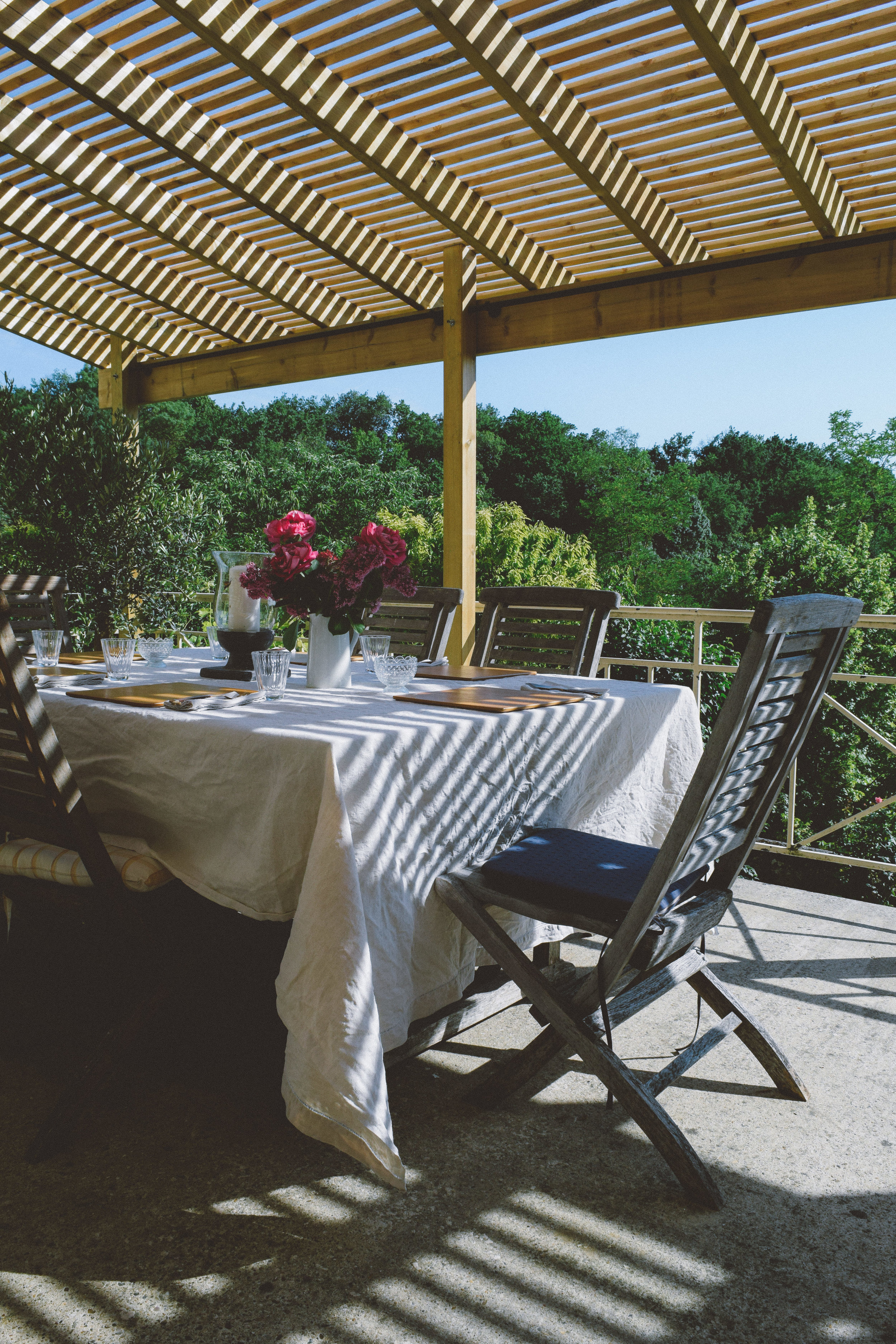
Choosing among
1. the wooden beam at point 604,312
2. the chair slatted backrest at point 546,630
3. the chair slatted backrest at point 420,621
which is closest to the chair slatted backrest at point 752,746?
the chair slatted backrest at point 546,630

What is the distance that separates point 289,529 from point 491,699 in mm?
642

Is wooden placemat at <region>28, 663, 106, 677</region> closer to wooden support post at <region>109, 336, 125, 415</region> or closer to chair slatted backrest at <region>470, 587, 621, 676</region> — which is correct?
chair slatted backrest at <region>470, 587, 621, 676</region>

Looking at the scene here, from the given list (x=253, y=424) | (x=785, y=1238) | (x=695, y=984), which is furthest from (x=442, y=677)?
(x=253, y=424)

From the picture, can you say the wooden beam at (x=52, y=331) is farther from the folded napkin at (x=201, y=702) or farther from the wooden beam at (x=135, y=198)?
the folded napkin at (x=201, y=702)

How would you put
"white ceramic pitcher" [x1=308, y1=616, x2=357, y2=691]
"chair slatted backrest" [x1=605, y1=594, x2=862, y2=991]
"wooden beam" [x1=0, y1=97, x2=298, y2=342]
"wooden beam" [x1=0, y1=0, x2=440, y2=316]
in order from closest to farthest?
1. "chair slatted backrest" [x1=605, y1=594, x2=862, y2=991]
2. "white ceramic pitcher" [x1=308, y1=616, x2=357, y2=691]
3. "wooden beam" [x1=0, y1=0, x2=440, y2=316]
4. "wooden beam" [x1=0, y1=97, x2=298, y2=342]

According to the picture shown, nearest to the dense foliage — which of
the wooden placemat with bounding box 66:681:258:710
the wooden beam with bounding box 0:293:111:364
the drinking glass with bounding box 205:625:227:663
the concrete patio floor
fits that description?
the wooden beam with bounding box 0:293:111:364

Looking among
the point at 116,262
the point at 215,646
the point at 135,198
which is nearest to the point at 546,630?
the point at 215,646

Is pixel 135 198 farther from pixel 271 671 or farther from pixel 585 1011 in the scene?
pixel 585 1011

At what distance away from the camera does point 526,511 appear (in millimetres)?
18422

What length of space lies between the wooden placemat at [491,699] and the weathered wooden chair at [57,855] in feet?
2.17

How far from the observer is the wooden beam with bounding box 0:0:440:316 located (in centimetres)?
387

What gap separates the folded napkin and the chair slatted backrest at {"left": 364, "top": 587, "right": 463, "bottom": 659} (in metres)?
1.20

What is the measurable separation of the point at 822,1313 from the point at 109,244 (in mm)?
6456

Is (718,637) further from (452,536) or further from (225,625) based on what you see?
(225,625)
